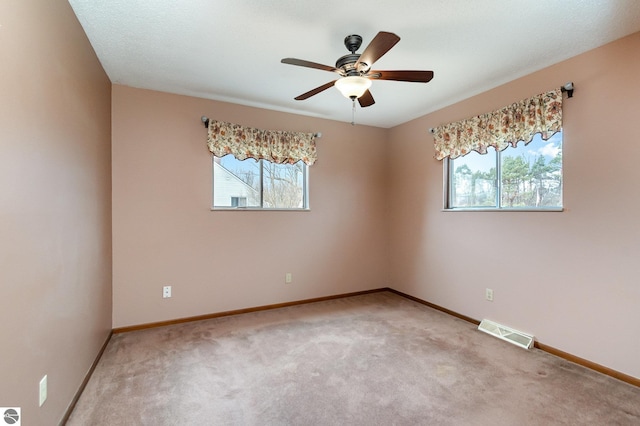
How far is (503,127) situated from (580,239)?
3.97ft

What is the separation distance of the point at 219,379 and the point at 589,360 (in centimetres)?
285

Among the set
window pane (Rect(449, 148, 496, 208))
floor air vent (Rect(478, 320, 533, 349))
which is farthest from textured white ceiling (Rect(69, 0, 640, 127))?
floor air vent (Rect(478, 320, 533, 349))

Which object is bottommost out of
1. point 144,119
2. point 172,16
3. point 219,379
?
point 219,379

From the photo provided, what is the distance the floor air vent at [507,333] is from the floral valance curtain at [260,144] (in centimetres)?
270

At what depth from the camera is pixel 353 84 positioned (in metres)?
2.04

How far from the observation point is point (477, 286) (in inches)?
129

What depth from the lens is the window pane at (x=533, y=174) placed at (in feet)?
8.73

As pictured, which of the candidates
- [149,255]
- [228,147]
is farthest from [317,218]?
[149,255]

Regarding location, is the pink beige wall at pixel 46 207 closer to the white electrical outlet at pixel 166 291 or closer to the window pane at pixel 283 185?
the white electrical outlet at pixel 166 291

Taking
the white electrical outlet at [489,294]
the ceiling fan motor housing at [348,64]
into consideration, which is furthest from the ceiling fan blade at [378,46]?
the white electrical outlet at [489,294]

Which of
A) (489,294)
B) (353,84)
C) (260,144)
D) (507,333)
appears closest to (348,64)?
(353,84)

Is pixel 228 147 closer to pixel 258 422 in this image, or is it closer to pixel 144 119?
pixel 144 119

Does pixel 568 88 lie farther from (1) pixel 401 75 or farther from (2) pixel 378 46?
(2) pixel 378 46

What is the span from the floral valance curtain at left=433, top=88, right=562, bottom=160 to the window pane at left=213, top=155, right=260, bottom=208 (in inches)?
90.1
